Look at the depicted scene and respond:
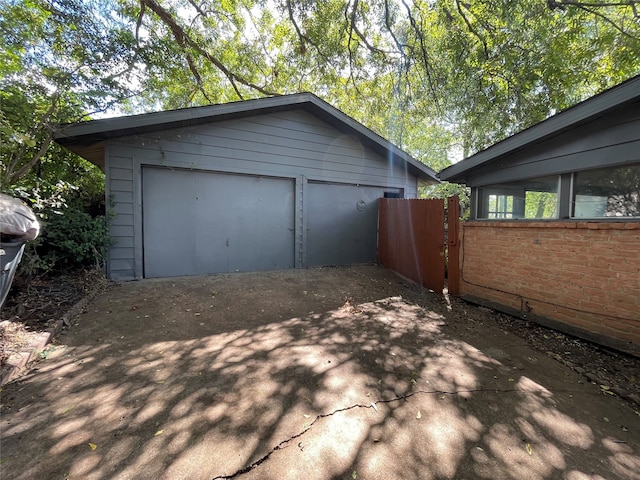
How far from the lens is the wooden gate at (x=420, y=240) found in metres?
4.97

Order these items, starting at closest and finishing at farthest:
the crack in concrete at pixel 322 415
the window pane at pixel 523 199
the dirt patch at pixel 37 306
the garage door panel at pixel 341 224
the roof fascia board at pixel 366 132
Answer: the crack in concrete at pixel 322 415, the dirt patch at pixel 37 306, the window pane at pixel 523 199, the roof fascia board at pixel 366 132, the garage door panel at pixel 341 224

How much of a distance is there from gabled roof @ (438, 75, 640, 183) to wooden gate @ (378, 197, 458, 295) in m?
0.81

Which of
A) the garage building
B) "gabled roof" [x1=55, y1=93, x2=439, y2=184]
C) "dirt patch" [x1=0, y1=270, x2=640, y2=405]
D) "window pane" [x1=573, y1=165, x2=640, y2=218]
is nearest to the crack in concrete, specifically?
"dirt patch" [x1=0, y1=270, x2=640, y2=405]

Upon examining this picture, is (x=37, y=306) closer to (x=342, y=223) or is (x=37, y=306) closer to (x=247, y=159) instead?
(x=247, y=159)

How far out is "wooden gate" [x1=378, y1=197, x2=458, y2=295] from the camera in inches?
196

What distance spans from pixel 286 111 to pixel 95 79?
3609 millimetres

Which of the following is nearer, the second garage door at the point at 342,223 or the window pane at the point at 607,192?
the window pane at the point at 607,192

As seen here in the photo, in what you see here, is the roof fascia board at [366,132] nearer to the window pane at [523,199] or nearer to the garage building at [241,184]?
the garage building at [241,184]

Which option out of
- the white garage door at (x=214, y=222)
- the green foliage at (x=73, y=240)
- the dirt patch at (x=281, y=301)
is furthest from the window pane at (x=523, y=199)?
the green foliage at (x=73, y=240)

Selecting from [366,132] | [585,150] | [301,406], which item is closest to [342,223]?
[366,132]

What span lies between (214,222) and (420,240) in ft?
14.3

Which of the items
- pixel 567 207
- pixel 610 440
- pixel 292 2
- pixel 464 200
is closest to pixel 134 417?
pixel 610 440

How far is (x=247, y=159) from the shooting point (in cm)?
599

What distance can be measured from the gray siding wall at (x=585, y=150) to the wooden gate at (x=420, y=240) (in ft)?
3.51
